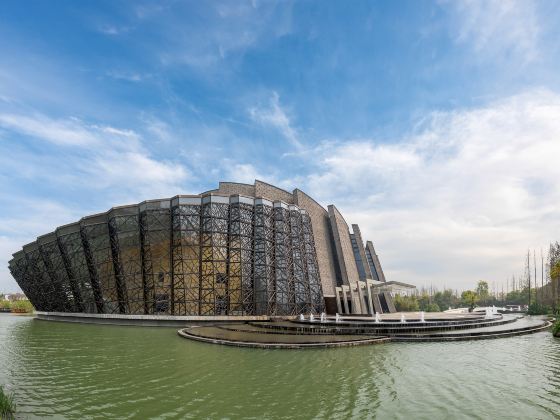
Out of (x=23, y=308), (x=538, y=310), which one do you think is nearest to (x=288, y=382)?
(x=538, y=310)

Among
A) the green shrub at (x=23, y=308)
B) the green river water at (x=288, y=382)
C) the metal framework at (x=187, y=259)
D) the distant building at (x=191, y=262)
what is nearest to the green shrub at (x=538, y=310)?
the distant building at (x=191, y=262)

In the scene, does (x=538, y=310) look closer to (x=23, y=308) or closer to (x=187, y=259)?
(x=187, y=259)

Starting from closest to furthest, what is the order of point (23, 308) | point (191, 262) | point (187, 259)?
1. point (187, 259)
2. point (191, 262)
3. point (23, 308)

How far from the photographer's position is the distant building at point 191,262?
4744 cm

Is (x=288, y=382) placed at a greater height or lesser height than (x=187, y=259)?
lesser

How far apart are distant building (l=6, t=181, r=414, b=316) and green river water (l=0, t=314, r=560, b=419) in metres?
23.7

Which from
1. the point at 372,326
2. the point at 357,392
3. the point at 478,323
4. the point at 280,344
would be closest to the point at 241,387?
the point at 357,392

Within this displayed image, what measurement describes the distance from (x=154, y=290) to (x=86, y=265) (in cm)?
1288

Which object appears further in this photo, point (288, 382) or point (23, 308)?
point (23, 308)

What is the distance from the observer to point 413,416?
409 inches

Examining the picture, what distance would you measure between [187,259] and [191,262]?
0.69 metres

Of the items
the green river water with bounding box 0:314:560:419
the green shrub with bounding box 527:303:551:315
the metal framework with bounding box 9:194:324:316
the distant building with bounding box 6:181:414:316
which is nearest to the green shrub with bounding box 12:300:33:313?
A: the distant building with bounding box 6:181:414:316

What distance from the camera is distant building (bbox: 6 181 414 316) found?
47.4 meters

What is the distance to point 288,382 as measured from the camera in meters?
14.4
